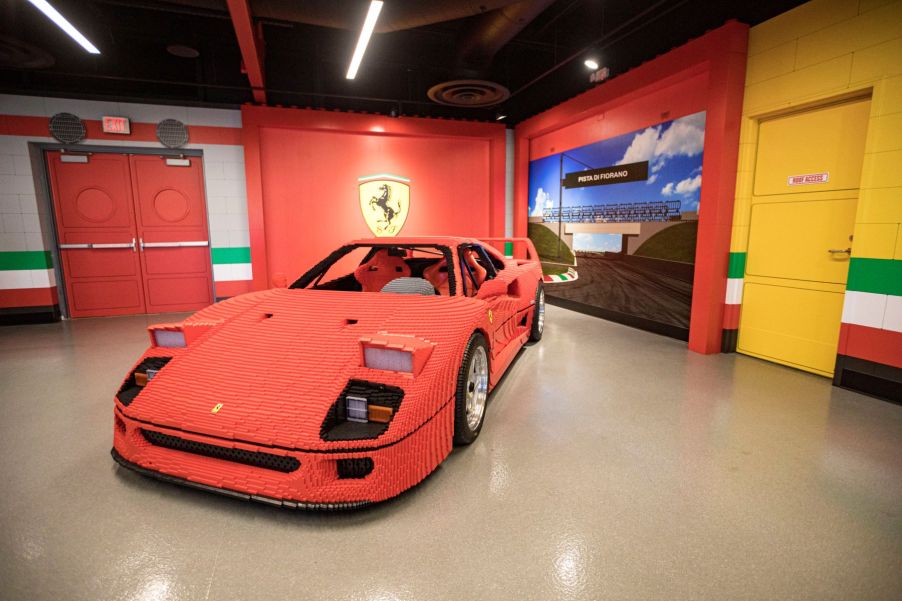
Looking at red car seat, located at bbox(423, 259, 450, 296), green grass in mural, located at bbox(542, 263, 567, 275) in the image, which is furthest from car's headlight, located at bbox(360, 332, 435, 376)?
green grass in mural, located at bbox(542, 263, 567, 275)

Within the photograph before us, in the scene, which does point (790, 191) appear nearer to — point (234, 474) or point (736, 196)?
point (736, 196)

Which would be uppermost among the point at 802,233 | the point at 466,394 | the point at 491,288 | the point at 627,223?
the point at 627,223

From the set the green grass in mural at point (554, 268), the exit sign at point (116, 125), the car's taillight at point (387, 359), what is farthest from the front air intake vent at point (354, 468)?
the exit sign at point (116, 125)

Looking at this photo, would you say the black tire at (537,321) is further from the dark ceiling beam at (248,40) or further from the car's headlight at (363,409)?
the dark ceiling beam at (248,40)

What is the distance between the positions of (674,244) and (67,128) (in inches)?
304

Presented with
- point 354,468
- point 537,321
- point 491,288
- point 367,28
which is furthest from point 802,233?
point 367,28

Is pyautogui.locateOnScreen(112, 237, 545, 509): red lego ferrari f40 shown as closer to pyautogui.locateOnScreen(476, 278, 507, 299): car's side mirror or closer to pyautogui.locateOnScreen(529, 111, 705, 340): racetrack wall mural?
pyautogui.locateOnScreen(476, 278, 507, 299): car's side mirror

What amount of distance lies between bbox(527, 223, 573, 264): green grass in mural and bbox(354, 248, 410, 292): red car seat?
3911mm

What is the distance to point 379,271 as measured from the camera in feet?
10.2

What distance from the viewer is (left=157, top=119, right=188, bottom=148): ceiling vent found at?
580 cm

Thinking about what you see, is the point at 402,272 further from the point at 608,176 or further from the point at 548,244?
the point at 548,244

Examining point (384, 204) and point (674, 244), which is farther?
point (384, 204)

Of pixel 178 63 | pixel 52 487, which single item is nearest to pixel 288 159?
pixel 178 63

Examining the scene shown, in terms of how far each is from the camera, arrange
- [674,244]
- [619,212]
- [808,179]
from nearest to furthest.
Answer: [808,179] → [674,244] → [619,212]
